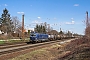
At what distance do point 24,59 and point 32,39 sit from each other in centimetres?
3026

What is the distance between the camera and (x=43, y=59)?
1905 centimetres

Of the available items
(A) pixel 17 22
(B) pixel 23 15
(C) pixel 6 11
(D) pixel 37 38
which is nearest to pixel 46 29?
(A) pixel 17 22

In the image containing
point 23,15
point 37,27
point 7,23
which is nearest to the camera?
point 23,15

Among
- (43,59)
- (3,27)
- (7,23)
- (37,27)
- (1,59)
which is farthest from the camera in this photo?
(37,27)

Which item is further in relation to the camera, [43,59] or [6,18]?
[6,18]

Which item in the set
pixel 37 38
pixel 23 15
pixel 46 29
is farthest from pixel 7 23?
pixel 37 38

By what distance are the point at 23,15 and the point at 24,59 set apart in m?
45.4

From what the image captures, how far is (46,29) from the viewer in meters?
117

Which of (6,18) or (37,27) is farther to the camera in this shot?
(37,27)

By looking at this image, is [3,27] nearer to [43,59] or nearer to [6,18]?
[6,18]

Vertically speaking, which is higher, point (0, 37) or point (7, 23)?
point (7, 23)

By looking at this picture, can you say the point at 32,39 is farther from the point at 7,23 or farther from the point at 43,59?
the point at 7,23

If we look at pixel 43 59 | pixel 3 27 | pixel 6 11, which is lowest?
pixel 43 59

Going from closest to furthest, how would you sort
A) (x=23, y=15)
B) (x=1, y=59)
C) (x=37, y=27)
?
1. (x=1, y=59)
2. (x=23, y=15)
3. (x=37, y=27)
